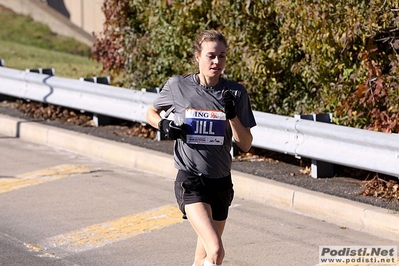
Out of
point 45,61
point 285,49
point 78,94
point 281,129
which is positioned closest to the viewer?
point 281,129

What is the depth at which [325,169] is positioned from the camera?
29.5 feet

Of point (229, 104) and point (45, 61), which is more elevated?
point (229, 104)

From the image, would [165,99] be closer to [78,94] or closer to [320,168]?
[320,168]

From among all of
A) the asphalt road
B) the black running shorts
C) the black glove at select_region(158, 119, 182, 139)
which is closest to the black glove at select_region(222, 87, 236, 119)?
the black glove at select_region(158, 119, 182, 139)

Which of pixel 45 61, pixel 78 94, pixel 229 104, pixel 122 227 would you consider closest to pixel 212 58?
pixel 229 104

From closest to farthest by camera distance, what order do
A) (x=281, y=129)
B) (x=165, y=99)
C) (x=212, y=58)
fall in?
1. (x=212, y=58)
2. (x=165, y=99)
3. (x=281, y=129)

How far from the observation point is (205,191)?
17.7 feet

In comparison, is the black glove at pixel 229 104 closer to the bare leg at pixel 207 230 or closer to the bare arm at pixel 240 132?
the bare arm at pixel 240 132

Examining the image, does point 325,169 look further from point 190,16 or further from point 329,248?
point 190,16

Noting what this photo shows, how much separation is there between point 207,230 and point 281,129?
4.20 m

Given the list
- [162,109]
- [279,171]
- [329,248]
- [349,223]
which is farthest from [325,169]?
[162,109]

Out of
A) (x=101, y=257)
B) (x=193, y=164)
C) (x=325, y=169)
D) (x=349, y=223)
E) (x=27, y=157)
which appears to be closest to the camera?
(x=193, y=164)

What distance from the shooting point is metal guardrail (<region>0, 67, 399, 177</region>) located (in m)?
8.08

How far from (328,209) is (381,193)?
63 cm
